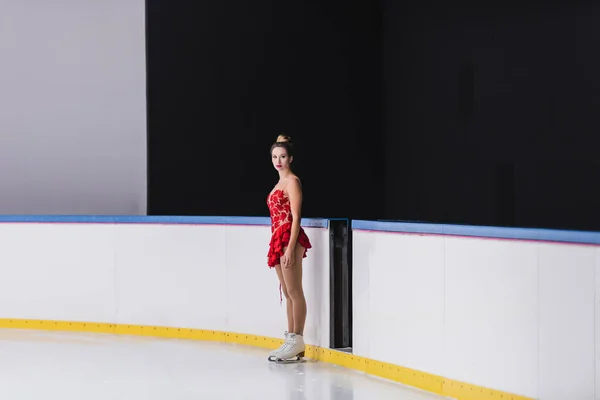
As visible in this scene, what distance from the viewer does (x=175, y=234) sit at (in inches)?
333

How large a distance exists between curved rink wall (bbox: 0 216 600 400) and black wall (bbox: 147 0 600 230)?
2.10 meters

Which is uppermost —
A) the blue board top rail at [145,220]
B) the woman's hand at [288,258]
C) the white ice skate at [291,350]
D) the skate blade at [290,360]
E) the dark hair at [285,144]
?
the dark hair at [285,144]

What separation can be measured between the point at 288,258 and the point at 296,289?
0.85ft

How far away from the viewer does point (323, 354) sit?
7102mm

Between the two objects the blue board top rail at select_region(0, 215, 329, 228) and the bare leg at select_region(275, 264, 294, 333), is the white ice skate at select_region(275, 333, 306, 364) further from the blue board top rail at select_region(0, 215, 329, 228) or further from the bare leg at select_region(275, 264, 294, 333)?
the blue board top rail at select_region(0, 215, 329, 228)

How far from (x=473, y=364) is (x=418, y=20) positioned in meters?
6.42

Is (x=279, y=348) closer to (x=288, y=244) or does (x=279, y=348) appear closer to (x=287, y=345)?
(x=287, y=345)

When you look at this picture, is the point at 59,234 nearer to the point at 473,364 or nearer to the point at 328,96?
the point at 328,96

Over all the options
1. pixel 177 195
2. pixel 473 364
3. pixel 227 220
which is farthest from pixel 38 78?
pixel 473 364

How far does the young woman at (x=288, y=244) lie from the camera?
6.83 meters

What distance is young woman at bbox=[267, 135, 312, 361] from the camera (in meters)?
6.83

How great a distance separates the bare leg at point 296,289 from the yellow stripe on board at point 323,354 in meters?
0.29

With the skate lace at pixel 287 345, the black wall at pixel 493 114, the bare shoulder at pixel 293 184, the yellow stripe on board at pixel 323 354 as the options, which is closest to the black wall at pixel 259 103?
the black wall at pixel 493 114

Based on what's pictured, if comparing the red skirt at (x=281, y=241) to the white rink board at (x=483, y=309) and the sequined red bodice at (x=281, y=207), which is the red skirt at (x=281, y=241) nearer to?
the sequined red bodice at (x=281, y=207)
